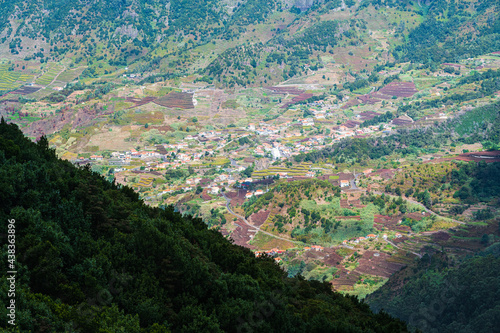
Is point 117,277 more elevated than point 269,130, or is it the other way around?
point 269,130

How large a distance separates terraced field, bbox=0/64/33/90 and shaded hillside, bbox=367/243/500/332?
128 metres

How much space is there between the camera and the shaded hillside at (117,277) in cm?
1612

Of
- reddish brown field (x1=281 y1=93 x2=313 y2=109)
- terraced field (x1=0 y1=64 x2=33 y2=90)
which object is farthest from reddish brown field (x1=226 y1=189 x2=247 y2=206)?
terraced field (x1=0 y1=64 x2=33 y2=90)

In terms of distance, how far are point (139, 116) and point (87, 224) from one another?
91.2m

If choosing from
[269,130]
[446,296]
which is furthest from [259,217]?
[269,130]

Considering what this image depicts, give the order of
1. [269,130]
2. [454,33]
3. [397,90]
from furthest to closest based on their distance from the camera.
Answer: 1. [454,33]
2. [397,90]
3. [269,130]

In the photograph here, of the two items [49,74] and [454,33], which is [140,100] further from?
→ [454,33]

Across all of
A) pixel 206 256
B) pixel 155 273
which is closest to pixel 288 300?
pixel 206 256

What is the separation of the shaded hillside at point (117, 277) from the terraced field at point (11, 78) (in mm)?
126784

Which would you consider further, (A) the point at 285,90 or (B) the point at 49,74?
(B) the point at 49,74

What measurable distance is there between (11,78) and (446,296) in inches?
5551

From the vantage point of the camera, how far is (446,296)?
37562mm

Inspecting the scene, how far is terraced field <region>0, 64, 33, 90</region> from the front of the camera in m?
140

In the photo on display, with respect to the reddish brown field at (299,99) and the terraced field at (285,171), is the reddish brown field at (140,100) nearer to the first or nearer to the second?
the reddish brown field at (299,99)
